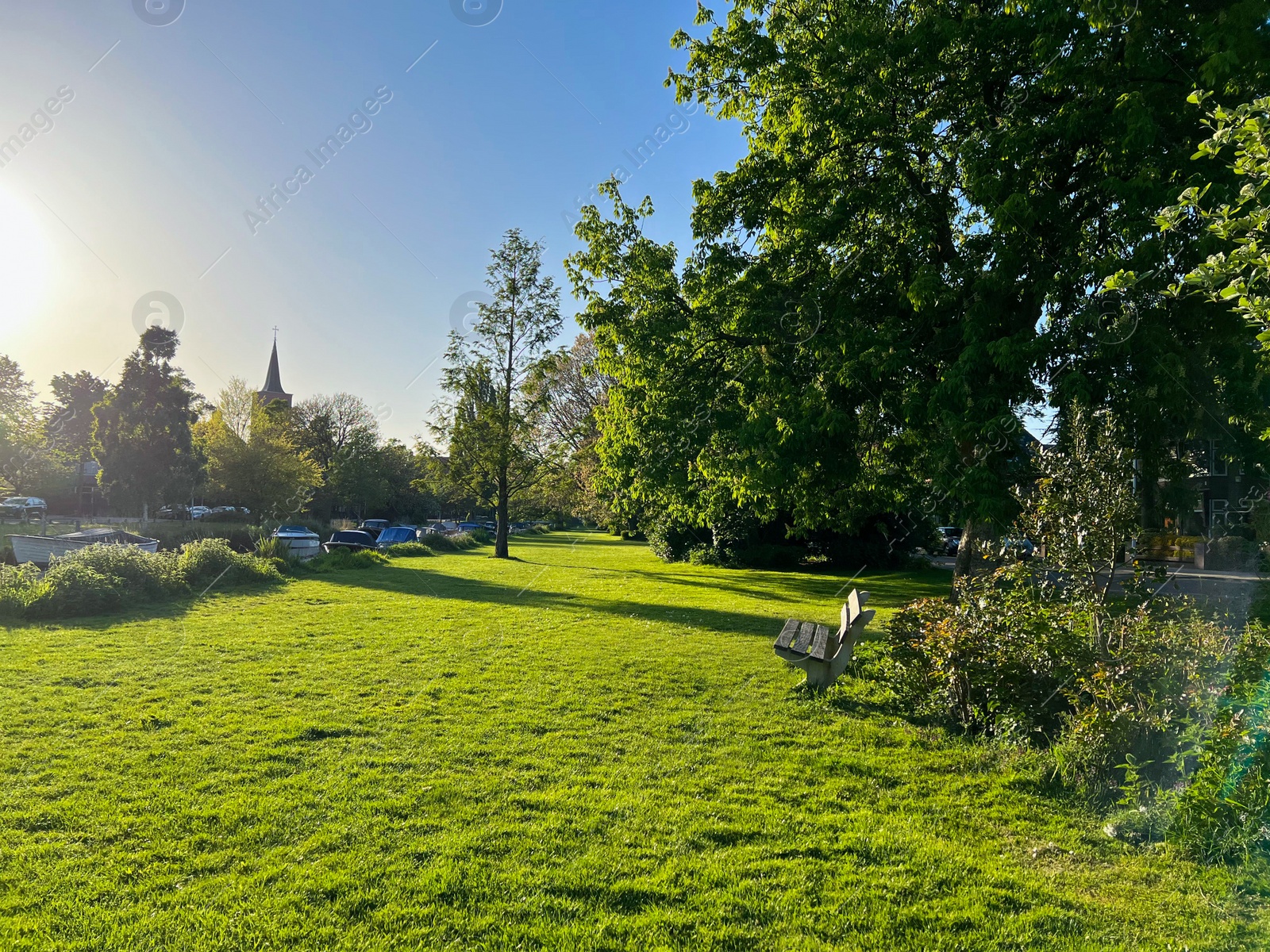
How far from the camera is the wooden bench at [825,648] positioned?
25.6 ft

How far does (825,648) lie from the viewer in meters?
8.00

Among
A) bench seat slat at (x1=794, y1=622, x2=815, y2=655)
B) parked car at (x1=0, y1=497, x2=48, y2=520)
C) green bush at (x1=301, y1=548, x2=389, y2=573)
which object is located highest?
parked car at (x1=0, y1=497, x2=48, y2=520)

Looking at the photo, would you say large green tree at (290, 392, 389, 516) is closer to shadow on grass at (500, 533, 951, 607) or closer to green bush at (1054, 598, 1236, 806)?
shadow on grass at (500, 533, 951, 607)

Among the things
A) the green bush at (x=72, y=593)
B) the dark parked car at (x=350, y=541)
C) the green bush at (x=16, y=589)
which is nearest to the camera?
the green bush at (x=16, y=589)

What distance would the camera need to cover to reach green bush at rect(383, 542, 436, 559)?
28.4 metres

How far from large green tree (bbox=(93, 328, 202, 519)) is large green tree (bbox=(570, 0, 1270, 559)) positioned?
3386 cm

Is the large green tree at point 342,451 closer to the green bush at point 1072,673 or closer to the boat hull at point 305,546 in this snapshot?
the boat hull at point 305,546

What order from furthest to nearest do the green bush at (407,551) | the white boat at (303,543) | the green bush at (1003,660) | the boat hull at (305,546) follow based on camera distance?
the green bush at (407,551), the white boat at (303,543), the boat hull at (305,546), the green bush at (1003,660)

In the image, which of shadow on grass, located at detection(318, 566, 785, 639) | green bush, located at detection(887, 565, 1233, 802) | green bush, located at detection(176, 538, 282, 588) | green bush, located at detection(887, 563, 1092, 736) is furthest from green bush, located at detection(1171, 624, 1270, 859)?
green bush, located at detection(176, 538, 282, 588)

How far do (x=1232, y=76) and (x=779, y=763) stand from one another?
33.9 ft

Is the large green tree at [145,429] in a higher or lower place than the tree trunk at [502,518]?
higher

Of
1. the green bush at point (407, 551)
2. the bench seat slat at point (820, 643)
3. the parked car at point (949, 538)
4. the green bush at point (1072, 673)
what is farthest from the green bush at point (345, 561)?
the parked car at point (949, 538)

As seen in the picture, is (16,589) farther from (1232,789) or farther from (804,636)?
(1232,789)

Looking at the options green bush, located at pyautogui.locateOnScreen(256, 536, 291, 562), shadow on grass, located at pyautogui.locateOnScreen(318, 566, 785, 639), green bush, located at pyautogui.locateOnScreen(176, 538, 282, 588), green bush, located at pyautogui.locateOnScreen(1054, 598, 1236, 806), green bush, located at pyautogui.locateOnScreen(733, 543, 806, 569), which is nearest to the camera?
green bush, located at pyautogui.locateOnScreen(1054, 598, 1236, 806)
